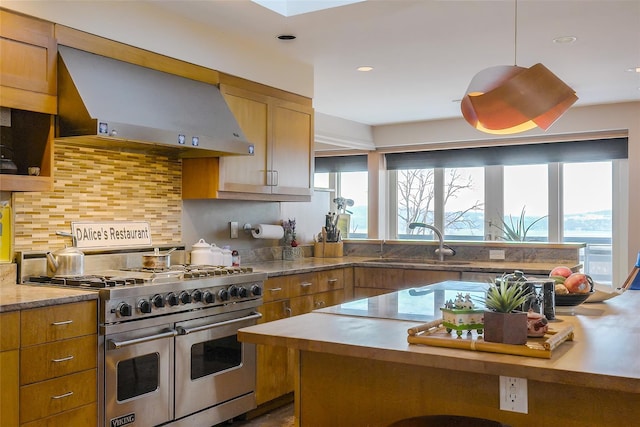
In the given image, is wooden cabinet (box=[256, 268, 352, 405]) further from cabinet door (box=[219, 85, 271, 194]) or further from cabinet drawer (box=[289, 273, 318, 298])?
cabinet door (box=[219, 85, 271, 194])

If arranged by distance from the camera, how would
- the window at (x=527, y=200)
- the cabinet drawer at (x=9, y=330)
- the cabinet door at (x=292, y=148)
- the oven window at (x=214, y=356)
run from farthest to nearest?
the window at (x=527, y=200)
the cabinet door at (x=292, y=148)
the oven window at (x=214, y=356)
the cabinet drawer at (x=9, y=330)

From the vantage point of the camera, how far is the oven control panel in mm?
2770

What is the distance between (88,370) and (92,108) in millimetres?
→ 1235

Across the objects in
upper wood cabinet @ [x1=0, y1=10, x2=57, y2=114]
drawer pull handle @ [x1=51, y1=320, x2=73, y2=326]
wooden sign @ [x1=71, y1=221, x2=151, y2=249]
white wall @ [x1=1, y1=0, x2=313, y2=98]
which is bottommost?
drawer pull handle @ [x1=51, y1=320, x2=73, y2=326]

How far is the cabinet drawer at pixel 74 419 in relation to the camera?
2.50 meters

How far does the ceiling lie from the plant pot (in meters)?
2.22

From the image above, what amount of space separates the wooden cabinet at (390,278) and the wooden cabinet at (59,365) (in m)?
2.47

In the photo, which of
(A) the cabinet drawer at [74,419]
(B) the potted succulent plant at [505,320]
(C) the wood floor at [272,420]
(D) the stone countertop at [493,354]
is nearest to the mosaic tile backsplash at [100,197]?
(A) the cabinet drawer at [74,419]

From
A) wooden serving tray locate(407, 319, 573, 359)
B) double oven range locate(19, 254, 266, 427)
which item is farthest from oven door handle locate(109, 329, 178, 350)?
wooden serving tray locate(407, 319, 573, 359)

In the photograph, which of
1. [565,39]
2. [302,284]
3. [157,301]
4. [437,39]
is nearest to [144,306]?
[157,301]

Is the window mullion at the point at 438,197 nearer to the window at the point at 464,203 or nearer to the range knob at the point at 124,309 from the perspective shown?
the window at the point at 464,203

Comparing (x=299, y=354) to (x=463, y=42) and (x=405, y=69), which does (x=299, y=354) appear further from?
(x=405, y=69)

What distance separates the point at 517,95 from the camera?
2.11m

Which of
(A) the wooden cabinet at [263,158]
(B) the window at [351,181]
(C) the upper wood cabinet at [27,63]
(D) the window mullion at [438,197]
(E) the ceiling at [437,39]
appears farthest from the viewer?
(B) the window at [351,181]
